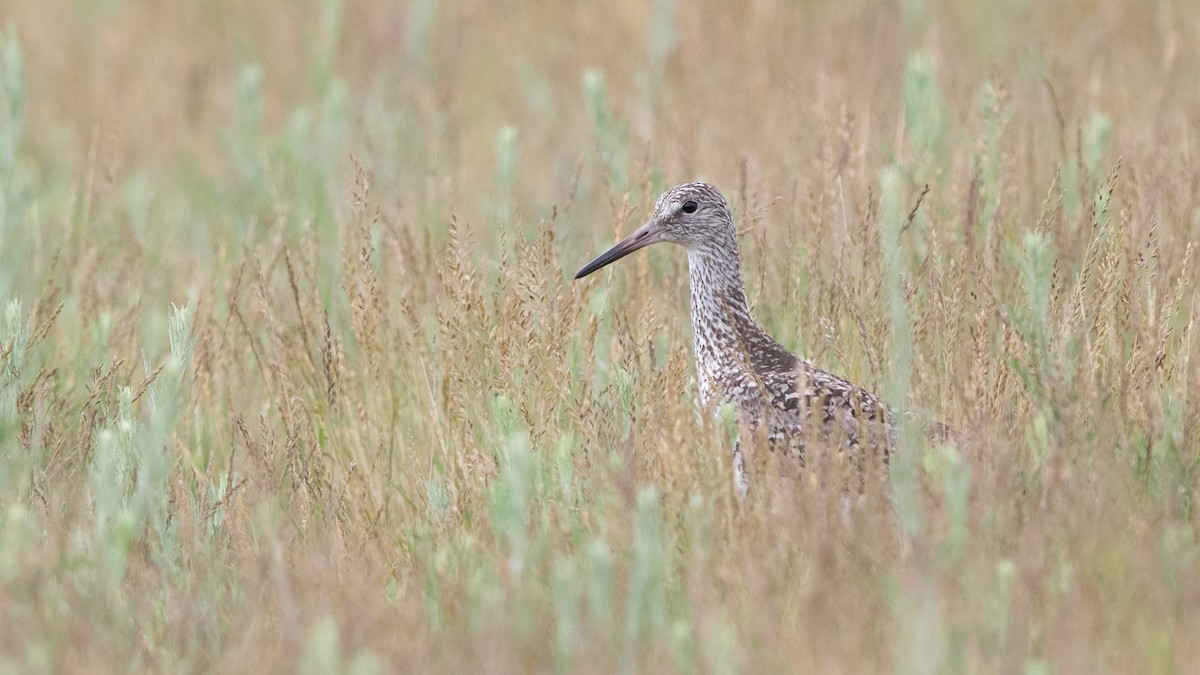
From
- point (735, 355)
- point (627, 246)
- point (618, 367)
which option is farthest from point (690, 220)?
point (618, 367)

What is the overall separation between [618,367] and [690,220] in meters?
1.32

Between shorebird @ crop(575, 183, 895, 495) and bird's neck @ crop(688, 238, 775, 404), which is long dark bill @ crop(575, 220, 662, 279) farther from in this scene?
bird's neck @ crop(688, 238, 775, 404)

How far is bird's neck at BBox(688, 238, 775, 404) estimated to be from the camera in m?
5.19

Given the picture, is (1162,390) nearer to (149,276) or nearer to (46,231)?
(149,276)

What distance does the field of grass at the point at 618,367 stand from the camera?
3.28 m

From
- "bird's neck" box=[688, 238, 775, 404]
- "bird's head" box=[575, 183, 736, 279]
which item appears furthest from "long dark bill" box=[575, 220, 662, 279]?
"bird's neck" box=[688, 238, 775, 404]

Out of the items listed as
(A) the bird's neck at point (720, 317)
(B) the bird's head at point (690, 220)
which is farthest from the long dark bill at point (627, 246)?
(A) the bird's neck at point (720, 317)

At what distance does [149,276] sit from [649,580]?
155 inches

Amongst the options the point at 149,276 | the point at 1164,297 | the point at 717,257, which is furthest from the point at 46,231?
the point at 1164,297

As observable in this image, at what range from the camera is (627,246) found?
5.40m

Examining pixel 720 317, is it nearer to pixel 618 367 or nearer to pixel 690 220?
pixel 690 220

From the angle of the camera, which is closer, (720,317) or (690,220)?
(720,317)

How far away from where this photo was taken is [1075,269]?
5102 mm

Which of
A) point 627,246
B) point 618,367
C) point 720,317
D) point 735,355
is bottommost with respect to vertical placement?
point 618,367
